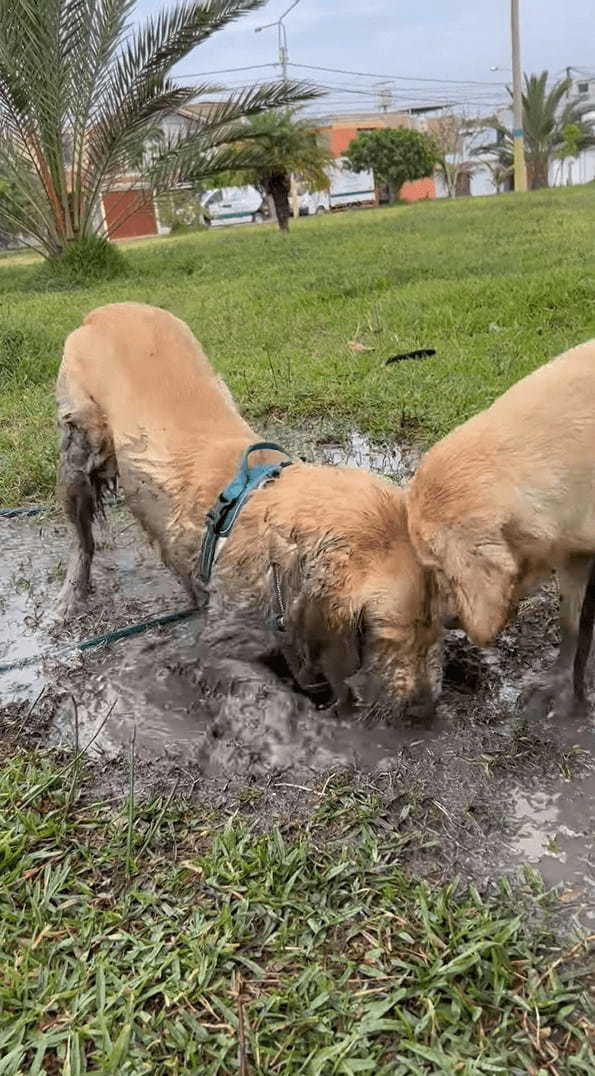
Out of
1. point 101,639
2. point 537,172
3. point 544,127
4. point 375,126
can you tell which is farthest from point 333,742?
point 375,126

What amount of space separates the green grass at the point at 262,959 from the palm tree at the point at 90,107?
12848 millimetres

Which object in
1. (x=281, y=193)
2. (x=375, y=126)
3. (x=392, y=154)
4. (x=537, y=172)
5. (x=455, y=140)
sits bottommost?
(x=537, y=172)

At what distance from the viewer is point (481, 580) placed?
256 centimetres

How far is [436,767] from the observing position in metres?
2.92

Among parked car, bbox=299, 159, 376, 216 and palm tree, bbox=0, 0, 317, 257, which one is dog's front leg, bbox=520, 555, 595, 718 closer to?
palm tree, bbox=0, 0, 317, 257

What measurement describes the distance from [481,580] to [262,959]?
1.14 m

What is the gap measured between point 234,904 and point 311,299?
915cm

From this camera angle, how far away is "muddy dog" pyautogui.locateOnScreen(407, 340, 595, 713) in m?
2.57

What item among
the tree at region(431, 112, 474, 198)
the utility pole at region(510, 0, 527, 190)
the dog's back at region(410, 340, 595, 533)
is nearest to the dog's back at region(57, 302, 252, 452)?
the dog's back at region(410, 340, 595, 533)

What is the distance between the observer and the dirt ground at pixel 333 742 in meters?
2.59

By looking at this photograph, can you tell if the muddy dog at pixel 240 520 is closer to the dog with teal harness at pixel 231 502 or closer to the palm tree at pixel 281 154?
the dog with teal harness at pixel 231 502

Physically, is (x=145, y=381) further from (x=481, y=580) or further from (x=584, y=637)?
(x=584, y=637)

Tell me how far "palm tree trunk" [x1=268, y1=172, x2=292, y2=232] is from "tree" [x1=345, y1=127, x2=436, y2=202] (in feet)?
67.7

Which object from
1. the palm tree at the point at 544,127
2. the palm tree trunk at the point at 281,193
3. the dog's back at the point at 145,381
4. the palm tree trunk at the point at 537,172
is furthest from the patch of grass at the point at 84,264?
the palm tree trunk at the point at 537,172
